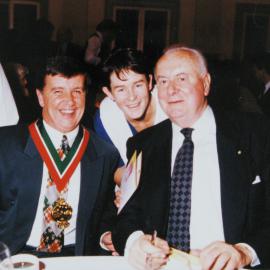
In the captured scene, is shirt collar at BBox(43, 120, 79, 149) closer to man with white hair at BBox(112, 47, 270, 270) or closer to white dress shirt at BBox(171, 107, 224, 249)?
man with white hair at BBox(112, 47, 270, 270)

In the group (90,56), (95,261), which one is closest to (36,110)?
(90,56)

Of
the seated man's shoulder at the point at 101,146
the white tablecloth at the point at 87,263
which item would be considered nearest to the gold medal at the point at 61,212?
the seated man's shoulder at the point at 101,146

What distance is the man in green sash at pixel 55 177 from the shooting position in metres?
2.16

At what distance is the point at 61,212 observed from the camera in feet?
7.11

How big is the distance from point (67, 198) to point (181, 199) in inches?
23.1

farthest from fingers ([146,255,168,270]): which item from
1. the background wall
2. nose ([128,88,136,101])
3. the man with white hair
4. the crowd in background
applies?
the background wall

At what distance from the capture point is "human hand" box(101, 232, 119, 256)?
7.13ft

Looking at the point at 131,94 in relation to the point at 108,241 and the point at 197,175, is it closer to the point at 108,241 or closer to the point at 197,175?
the point at 197,175

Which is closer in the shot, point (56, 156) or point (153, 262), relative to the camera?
point (153, 262)

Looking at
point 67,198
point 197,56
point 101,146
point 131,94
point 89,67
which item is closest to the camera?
point 197,56

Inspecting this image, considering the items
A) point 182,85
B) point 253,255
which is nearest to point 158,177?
point 182,85

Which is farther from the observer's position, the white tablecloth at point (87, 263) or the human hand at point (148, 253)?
the white tablecloth at point (87, 263)

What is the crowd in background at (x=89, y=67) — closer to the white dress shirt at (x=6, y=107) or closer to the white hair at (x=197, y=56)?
the white dress shirt at (x=6, y=107)

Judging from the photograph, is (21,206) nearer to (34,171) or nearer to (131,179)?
(34,171)
